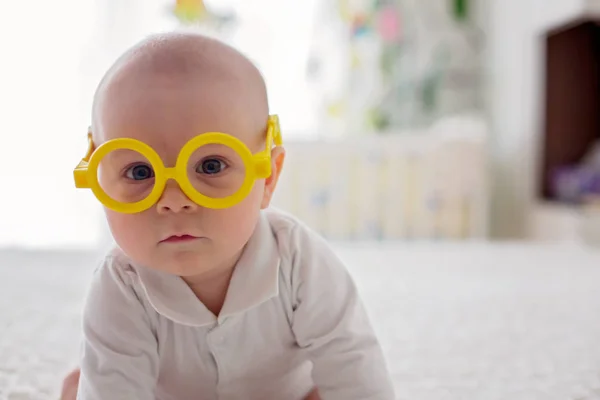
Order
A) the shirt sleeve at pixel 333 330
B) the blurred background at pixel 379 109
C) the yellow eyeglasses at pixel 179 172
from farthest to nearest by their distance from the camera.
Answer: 1. the blurred background at pixel 379 109
2. the shirt sleeve at pixel 333 330
3. the yellow eyeglasses at pixel 179 172

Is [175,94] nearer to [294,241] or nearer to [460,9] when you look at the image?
[294,241]

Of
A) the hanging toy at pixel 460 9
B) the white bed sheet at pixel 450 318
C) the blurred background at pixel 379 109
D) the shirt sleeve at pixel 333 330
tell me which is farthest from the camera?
the hanging toy at pixel 460 9

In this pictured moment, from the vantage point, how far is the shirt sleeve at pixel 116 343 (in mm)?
644

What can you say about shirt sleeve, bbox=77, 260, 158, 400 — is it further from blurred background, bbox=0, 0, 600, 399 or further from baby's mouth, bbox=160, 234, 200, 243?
blurred background, bbox=0, 0, 600, 399

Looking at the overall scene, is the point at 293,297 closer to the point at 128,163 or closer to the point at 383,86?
the point at 128,163

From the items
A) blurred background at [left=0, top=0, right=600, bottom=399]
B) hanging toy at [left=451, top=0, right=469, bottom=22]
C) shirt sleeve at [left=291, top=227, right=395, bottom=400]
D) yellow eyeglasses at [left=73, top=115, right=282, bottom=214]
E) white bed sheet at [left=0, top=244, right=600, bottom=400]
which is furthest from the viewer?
hanging toy at [left=451, top=0, right=469, bottom=22]

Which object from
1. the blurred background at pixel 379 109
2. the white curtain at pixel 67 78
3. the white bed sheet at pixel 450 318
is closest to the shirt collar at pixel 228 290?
the white bed sheet at pixel 450 318

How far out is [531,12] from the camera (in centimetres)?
263

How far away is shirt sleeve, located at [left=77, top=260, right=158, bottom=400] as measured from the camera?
64 cm

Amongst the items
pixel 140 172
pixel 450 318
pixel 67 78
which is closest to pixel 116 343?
pixel 140 172

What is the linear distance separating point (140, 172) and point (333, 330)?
25 centimetres

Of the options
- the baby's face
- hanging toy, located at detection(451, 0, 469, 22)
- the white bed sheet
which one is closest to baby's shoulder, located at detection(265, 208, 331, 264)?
the baby's face

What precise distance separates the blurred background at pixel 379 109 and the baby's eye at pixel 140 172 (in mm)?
1728

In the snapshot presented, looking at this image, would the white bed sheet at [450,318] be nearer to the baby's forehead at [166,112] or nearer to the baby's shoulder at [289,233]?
the baby's shoulder at [289,233]
